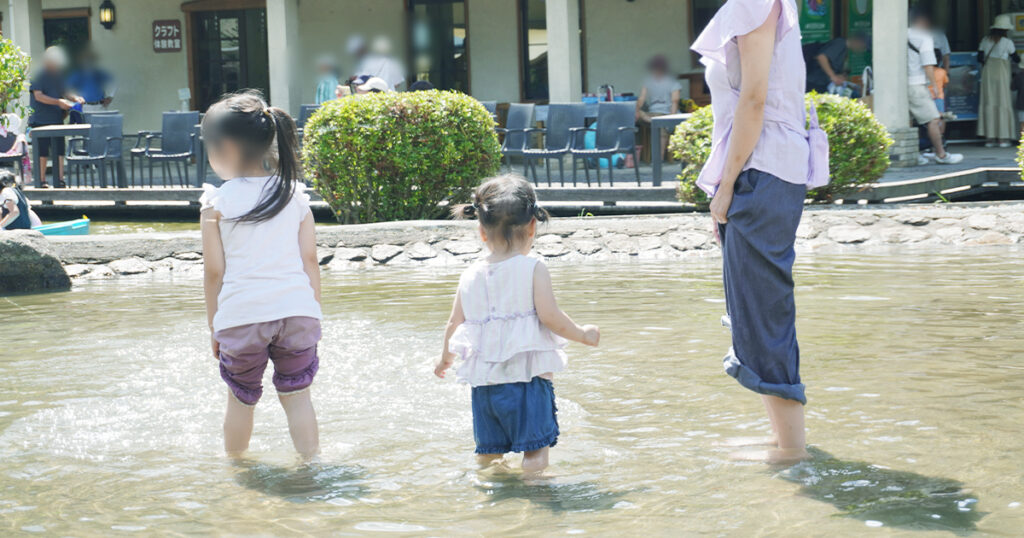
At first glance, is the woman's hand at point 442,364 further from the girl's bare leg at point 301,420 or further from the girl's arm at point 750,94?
the girl's arm at point 750,94

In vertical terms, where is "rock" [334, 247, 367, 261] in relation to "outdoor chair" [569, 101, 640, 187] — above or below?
below

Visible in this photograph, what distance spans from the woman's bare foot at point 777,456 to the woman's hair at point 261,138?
1658mm

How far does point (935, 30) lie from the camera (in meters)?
15.8

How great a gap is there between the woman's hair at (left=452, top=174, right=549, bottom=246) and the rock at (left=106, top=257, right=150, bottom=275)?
6058mm

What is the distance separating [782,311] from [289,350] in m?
1.54

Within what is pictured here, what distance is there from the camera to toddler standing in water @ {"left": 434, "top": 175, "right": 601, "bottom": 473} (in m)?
3.81

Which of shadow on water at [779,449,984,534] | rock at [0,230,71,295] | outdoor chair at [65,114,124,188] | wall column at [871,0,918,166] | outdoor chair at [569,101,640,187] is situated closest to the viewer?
shadow on water at [779,449,984,534]

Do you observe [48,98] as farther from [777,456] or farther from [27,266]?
[777,456]

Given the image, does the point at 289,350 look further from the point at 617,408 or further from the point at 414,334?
the point at 414,334

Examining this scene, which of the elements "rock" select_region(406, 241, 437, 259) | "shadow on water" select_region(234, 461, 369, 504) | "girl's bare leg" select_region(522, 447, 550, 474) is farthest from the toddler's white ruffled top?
"rock" select_region(406, 241, 437, 259)

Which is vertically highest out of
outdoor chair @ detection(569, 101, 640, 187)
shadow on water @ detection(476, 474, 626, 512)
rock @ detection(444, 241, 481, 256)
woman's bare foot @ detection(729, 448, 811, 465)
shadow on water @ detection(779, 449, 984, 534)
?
outdoor chair @ detection(569, 101, 640, 187)

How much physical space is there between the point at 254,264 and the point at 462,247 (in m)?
5.47

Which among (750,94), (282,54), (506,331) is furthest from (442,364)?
(282,54)

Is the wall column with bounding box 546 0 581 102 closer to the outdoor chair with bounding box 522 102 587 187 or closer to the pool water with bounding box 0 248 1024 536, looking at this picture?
the outdoor chair with bounding box 522 102 587 187
